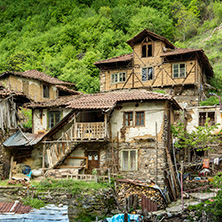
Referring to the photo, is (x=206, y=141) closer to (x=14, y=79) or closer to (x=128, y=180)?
(x=128, y=180)

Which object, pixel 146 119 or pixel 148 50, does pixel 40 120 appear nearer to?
pixel 146 119

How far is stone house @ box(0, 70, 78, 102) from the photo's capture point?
32719 millimetres

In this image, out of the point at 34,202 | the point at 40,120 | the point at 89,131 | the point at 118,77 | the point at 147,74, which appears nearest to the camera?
the point at 34,202

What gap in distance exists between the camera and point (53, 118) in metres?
27.5

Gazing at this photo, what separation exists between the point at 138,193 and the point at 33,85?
16.4 meters

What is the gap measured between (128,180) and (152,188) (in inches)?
66.1

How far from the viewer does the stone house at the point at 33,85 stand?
32.7 m

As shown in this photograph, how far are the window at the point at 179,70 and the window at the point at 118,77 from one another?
5.33 meters

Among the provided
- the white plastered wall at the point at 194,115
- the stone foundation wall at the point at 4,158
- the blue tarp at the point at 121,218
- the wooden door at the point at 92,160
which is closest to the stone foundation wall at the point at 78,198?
the blue tarp at the point at 121,218

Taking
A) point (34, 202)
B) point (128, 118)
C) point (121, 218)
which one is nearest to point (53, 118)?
point (128, 118)

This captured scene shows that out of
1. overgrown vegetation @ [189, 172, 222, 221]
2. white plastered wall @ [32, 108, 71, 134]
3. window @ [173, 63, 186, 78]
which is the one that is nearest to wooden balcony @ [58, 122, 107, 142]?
white plastered wall @ [32, 108, 71, 134]

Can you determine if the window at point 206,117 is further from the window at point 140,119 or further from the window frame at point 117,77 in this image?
the window frame at point 117,77

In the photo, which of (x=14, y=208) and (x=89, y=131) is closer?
(x=14, y=208)

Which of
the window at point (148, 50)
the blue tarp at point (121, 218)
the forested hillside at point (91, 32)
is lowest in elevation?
the blue tarp at point (121, 218)
